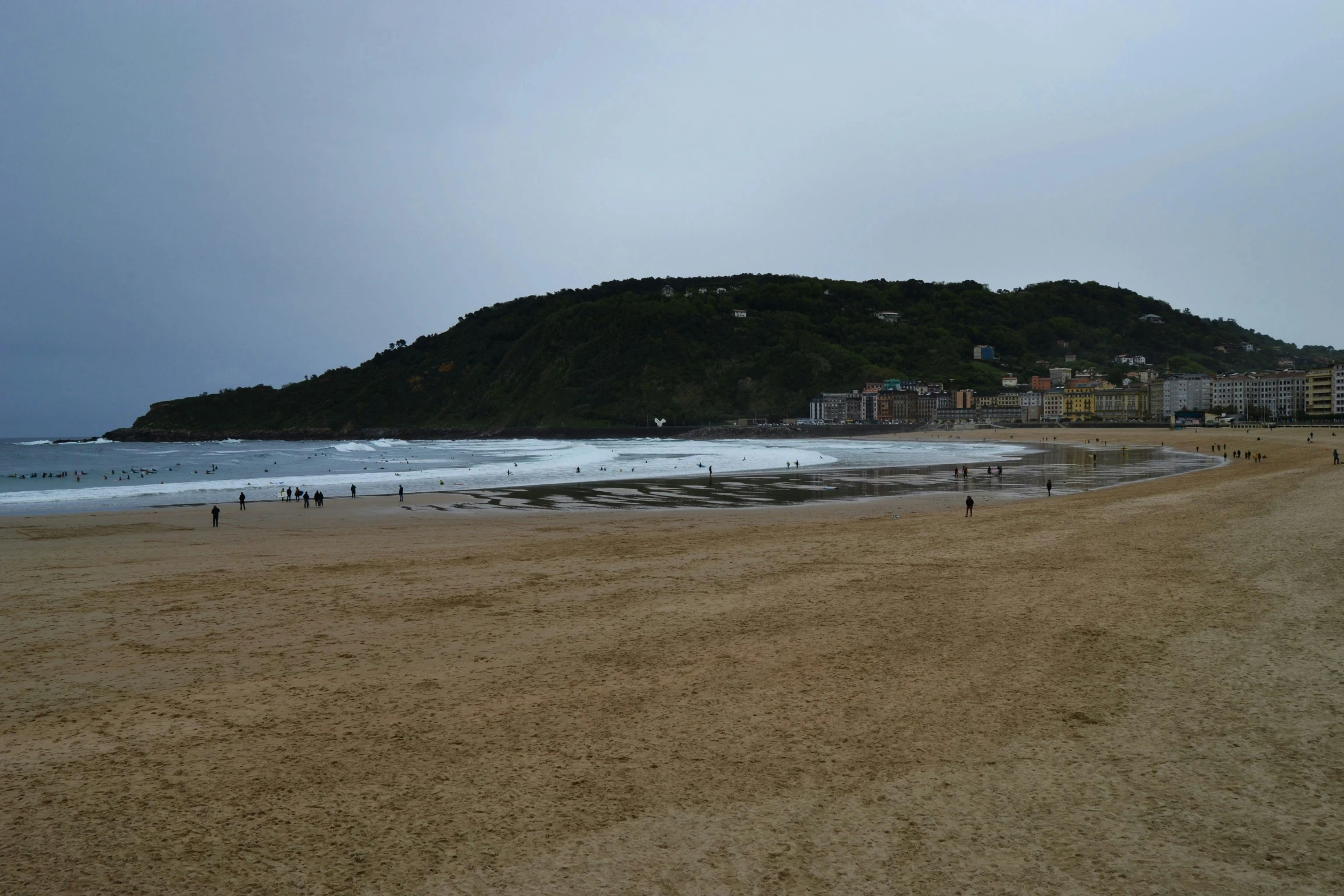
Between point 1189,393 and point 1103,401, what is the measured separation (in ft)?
38.2

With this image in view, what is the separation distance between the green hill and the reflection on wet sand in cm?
8810

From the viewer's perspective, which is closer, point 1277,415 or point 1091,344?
point 1277,415

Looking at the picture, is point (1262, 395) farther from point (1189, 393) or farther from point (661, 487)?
point (661, 487)

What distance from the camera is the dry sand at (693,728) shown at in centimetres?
393

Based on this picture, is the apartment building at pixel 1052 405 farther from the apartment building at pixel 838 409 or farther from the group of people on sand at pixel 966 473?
the group of people on sand at pixel 966 473

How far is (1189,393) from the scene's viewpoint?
383 ft

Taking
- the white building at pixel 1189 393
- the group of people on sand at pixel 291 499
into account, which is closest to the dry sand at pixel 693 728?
the group of people on sand at pixel 291 499

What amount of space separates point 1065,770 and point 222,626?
28.1 ft

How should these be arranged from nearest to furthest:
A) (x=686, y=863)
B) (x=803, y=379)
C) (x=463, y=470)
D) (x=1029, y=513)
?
(x=686, y=863)
(x=1029, y=513)
(x=463, y=470)
(x=803, y=379)

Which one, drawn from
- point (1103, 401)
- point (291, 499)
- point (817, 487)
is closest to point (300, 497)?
point (291, 499)

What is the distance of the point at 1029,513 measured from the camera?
58.7ft

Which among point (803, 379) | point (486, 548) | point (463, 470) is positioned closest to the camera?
point (486, 548)

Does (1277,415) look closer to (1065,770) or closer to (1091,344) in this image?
(1091,344)

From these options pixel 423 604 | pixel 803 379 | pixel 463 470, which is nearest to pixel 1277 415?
pixel 803 379
